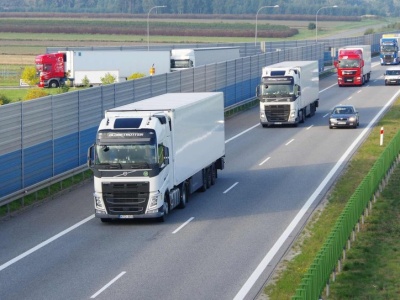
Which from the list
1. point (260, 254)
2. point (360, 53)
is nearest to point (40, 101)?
point (260, 254)

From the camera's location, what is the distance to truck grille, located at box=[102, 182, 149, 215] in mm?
29000

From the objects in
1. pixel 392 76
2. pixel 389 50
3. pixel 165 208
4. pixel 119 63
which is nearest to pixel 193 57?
pixel 119 63

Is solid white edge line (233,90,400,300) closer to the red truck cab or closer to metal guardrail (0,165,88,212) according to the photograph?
metal guardrail (0,165,88,212)

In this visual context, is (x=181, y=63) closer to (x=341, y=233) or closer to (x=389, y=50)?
(x=389, y=50)

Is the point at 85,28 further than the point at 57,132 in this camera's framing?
Yes

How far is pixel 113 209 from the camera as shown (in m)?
29.2

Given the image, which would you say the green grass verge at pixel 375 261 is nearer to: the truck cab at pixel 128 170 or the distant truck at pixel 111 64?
the truck cab at pixel 128 170

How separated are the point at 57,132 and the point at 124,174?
8983mm

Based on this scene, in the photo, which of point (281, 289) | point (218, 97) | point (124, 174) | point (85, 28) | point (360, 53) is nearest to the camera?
point (281, 289)

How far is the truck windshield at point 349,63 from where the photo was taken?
84.1 m

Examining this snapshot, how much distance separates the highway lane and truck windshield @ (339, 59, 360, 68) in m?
42.0

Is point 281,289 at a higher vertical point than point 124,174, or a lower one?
lower

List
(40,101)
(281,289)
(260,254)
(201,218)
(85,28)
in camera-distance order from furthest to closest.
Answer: (85,28) < (40,101) < (201,218) < (260,254) < (281,289)

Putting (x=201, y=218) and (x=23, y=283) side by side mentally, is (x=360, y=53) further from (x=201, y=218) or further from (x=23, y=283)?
(x=23, y=283)
